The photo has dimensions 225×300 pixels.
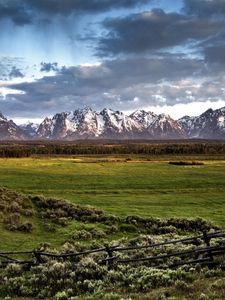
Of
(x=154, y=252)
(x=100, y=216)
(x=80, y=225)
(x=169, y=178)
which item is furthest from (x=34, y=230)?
(x=169, y=178)

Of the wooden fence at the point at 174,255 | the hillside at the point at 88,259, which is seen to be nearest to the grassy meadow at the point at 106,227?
the hillside at the point at 88,259

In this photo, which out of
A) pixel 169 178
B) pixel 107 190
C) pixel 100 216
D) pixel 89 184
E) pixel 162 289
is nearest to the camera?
pixel 162 289

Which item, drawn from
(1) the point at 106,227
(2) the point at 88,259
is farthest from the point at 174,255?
(1) the point at 106,227

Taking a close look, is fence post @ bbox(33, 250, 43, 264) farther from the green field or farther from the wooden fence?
the green field

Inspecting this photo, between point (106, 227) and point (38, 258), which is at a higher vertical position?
point (38, 258)

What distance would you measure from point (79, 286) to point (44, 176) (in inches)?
2272

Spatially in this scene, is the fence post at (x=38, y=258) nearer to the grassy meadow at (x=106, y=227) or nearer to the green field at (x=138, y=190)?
the grassy meadow at (x=106, y=227)

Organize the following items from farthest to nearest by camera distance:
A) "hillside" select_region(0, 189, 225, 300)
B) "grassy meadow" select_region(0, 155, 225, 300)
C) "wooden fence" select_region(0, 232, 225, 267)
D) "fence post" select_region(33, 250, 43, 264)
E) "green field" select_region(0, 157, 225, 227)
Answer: "green field" select_region(0, 157, 225, 227) → "fence post" select_region(33, 250, 43, 264) → "wooden fence" select_region(0, 232, 225, 267) → "grassy meadow" select_region(0, 155, 225, 300) → "hillside" select_region(0, 189, 225, 300)

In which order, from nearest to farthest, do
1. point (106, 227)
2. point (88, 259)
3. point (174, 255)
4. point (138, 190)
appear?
point (174, 255)
point (88, 259)
point (106, 227)
point (138, 190)

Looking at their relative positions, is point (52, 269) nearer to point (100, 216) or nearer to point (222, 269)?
point (222, 269)

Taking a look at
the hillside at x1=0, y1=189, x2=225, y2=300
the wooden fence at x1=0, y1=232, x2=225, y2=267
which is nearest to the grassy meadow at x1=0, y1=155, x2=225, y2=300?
the hillside at x1=0, y1=189, x2=225, y2=300

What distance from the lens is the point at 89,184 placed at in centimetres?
6656

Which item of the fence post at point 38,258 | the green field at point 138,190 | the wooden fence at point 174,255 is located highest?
the wooden fence at point 174,255

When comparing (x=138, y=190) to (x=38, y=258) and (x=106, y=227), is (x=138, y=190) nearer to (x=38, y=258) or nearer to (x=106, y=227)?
(x=106, y=227)
